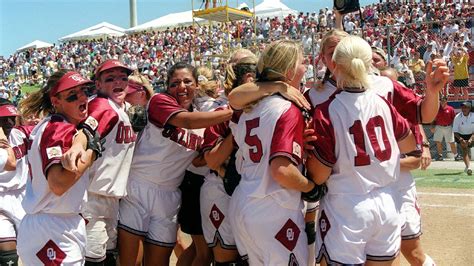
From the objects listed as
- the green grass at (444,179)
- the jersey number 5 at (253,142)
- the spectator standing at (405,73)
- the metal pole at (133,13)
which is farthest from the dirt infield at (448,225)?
the metal pole at (133,13)

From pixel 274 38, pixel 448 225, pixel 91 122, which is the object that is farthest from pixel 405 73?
pixel 91 122

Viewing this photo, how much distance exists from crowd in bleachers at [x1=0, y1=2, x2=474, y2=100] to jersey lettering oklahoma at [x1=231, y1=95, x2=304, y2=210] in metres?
3.14

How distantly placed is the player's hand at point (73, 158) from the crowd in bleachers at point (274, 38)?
391cm

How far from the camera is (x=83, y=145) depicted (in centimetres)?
347

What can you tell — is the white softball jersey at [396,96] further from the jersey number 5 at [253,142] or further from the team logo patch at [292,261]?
the team logo patch at [292,261]

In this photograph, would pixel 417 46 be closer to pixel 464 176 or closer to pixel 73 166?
pixel 464 176

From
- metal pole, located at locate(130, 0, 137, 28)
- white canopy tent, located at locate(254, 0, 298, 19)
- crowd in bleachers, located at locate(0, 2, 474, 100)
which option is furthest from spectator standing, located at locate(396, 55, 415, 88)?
metal pole, located at locate(130, 0, 137, 28)

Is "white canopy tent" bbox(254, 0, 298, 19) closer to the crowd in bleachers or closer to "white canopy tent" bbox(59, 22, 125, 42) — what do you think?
the crowd in bleachers

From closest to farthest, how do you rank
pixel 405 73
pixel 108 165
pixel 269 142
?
pixel 269 142
pixel 108 165
pixel 405 73

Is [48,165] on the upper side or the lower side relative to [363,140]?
lower

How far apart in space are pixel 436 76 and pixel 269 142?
4.27 ft

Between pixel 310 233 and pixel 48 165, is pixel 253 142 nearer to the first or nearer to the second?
pixel 310 233

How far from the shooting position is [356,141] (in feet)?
10.9

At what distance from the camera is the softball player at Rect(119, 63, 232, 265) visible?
4457 millimetres
